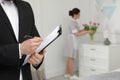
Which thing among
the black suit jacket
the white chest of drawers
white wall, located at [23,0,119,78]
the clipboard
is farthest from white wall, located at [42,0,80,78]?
the clipboard

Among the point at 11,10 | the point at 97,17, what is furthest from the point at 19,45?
the point at 97,17

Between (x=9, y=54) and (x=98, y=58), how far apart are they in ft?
9.39

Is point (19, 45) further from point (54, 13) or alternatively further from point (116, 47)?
point (54, 13)

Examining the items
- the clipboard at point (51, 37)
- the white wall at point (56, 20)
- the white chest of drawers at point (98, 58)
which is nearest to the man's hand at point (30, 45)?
the clipboard at point (51, 37)

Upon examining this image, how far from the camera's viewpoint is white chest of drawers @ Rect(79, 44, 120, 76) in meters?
3.59

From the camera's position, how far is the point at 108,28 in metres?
4.06

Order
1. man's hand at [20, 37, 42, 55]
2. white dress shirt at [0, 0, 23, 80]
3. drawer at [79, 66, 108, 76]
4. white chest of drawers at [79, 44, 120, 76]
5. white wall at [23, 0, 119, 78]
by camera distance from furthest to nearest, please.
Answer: white wall at [23, 0, 119, 78] → drawer at [79, 66, 108, 76] → white chest of drawers at [79, 44, 120, 76] → white dress shirt at [0, 0, 23, 80] → man's hand at [20, 37, 42, 55]

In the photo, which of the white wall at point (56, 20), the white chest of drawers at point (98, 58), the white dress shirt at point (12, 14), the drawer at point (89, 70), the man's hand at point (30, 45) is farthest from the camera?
the white wall at point (56, 20)

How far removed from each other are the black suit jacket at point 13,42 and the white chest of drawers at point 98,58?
254cm

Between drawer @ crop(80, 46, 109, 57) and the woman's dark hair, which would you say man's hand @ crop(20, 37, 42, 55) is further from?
the woman's dark hair

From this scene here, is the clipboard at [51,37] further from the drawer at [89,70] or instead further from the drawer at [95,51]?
the drawer at [89,70]

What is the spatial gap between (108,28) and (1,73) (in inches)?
127

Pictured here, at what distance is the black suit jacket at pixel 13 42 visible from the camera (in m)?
0.99

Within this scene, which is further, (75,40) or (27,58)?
(75,40)
